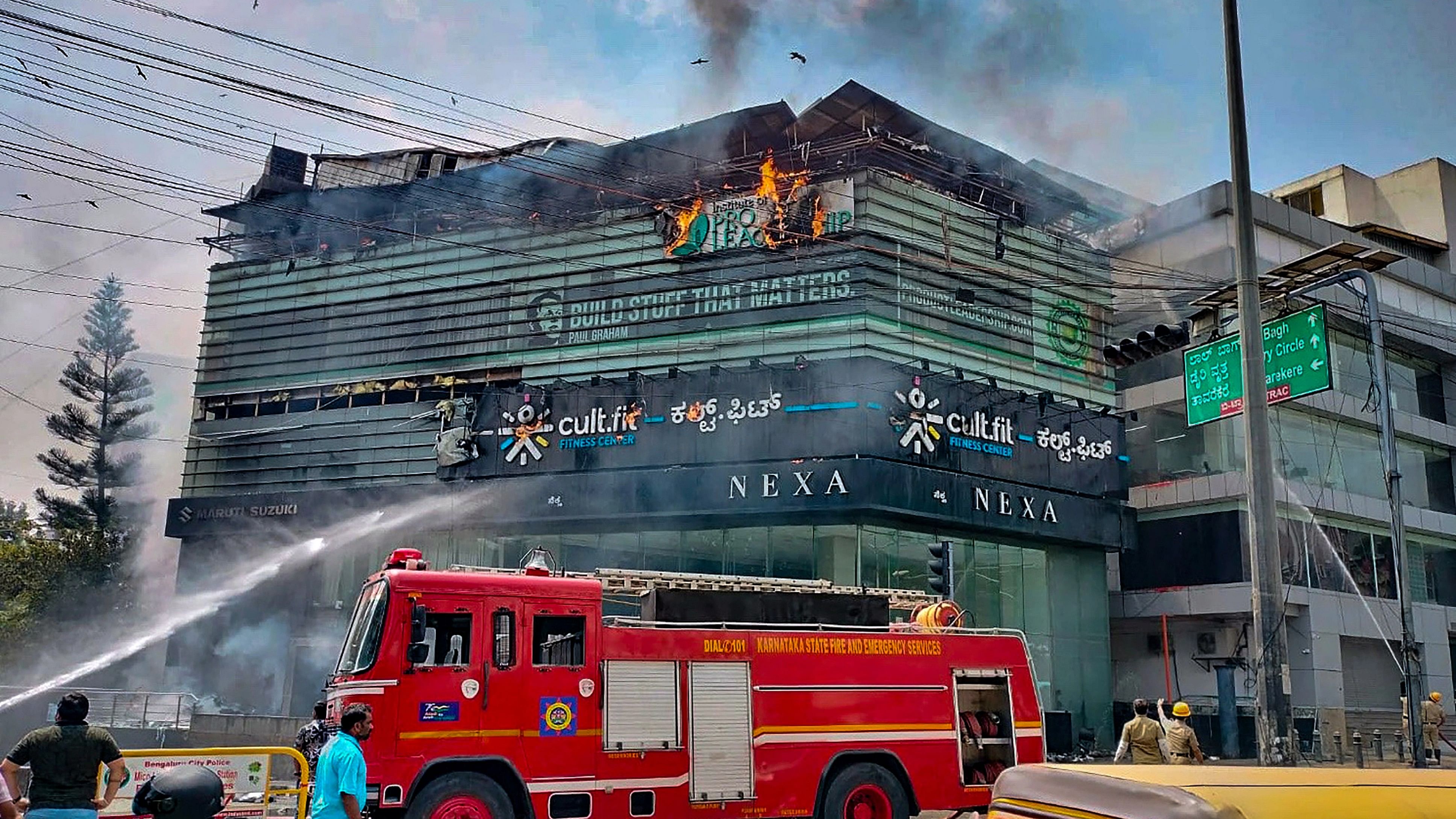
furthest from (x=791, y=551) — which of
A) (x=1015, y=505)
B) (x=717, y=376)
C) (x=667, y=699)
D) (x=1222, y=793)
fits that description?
(x=1222, y=793)

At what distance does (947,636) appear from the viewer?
13.0 metres

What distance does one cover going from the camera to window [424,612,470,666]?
419 inches

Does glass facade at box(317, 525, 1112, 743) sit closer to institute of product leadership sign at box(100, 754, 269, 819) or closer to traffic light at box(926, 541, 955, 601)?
traffic light at box(926, 541, 955, 601)

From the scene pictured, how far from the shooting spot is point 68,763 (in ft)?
24.2

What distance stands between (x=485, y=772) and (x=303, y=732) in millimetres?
2709

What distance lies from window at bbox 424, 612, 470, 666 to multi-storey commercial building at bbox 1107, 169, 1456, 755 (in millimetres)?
25300

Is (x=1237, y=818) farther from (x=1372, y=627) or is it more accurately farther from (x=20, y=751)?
(x=1372, y=627)

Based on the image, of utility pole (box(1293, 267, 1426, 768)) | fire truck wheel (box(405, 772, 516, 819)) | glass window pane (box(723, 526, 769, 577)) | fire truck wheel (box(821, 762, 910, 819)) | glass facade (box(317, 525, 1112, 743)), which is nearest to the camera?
fire truck wheel (box(405, 772, 516, 819))

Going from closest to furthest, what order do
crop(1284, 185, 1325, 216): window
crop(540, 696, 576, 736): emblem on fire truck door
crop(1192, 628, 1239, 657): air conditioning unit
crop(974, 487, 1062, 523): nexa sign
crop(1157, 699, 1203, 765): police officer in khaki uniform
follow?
crop(540, 696, 576, 736): emblem on fire truck door
crop(1157, 699, 1203, 765): police officer in khaki uniform
crop(974, 487, 1062, 523): nexa sign
crop(1192, 628, 1239, 657): air conditioning unit
crop(1284, 185, 1325, 216): window

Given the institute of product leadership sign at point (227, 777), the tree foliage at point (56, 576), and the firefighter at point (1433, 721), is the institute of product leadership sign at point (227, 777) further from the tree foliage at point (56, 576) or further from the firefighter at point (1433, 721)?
the tree foliage at point (56, 576)

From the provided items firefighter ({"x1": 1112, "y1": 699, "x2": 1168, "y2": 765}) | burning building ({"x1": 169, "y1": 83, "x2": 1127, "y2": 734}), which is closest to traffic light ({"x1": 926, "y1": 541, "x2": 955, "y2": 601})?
firefighter ({"x1": 1112, "y1": 699, "x2": 1168, "y2": 765})

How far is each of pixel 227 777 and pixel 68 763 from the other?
8.67 feet

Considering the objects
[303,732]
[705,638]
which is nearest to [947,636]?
[705,638]

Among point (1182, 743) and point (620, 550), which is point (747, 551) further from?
point (1182, 743)
